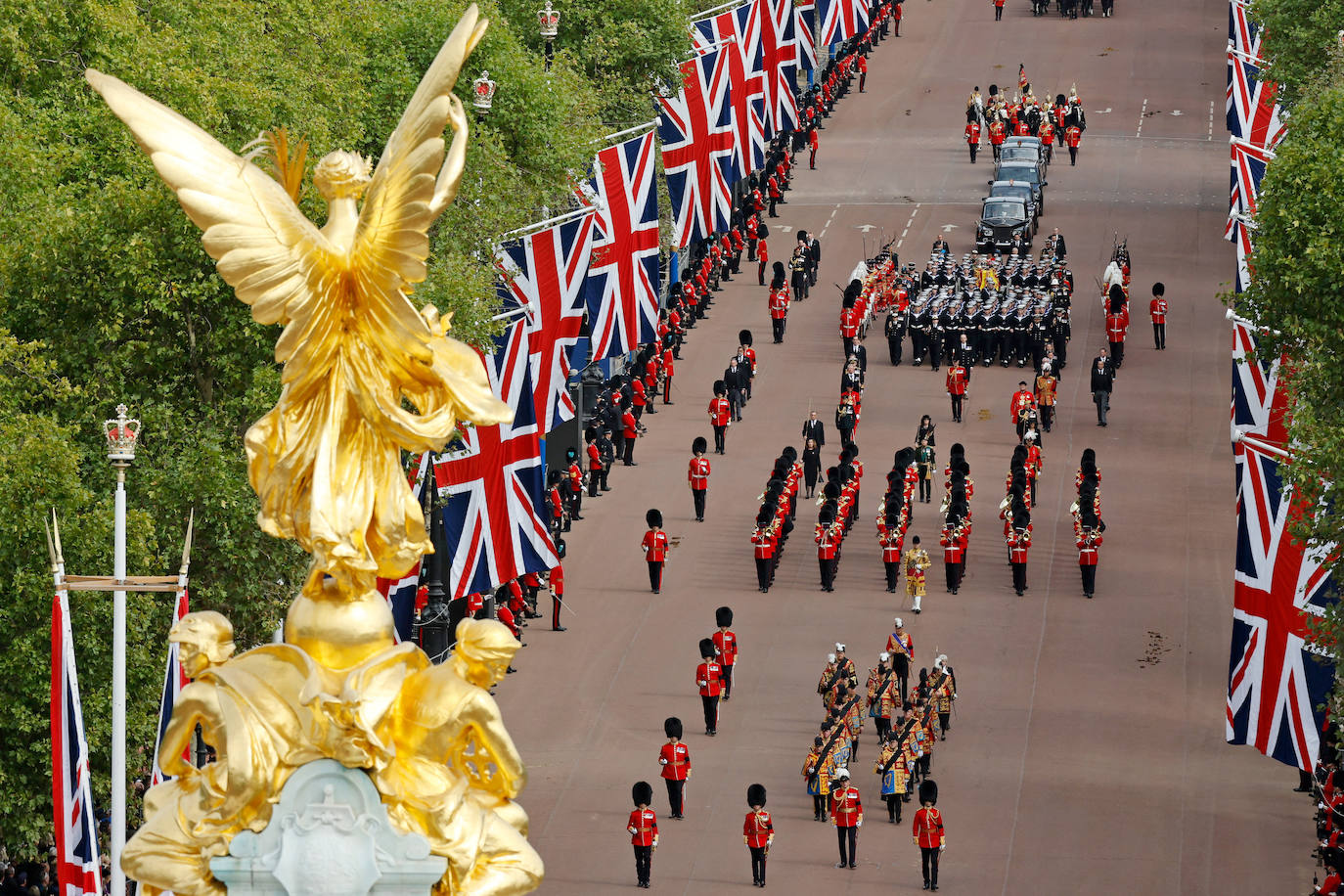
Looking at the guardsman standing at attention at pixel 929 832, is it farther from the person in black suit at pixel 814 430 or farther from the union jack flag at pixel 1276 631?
Answer: the person in black suit at pixel 814 430

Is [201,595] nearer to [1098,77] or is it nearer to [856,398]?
[856,398]

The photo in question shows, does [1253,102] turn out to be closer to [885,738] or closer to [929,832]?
[885,738]

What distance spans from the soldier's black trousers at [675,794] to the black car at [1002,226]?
3895 cm

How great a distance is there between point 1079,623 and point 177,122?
36.6 meters

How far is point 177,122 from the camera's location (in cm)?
1570

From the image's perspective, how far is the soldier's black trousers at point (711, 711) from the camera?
4411cm

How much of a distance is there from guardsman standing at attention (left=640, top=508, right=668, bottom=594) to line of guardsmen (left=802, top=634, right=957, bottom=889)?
18.5ft

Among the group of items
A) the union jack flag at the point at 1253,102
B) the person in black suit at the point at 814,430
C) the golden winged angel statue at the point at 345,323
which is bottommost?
the person in black suit at the point at 814,430

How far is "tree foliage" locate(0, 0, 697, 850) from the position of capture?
34219 millimetres

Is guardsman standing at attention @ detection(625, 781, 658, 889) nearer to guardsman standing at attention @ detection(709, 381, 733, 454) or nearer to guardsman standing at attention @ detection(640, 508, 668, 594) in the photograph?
guardsman standing at attention @ detection(640, 508, 668, 594)

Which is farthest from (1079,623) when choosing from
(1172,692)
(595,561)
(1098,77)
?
(1098,77)

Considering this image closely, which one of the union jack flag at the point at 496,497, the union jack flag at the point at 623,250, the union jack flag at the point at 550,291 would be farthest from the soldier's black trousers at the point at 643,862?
the union jack flag at the point at 623,250

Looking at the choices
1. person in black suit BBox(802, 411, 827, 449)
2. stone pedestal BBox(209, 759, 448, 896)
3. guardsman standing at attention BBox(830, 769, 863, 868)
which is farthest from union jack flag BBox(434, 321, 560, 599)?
stone pedestal BBox(209, 759, 448, 896)

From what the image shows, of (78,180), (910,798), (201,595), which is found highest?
(78,180)
